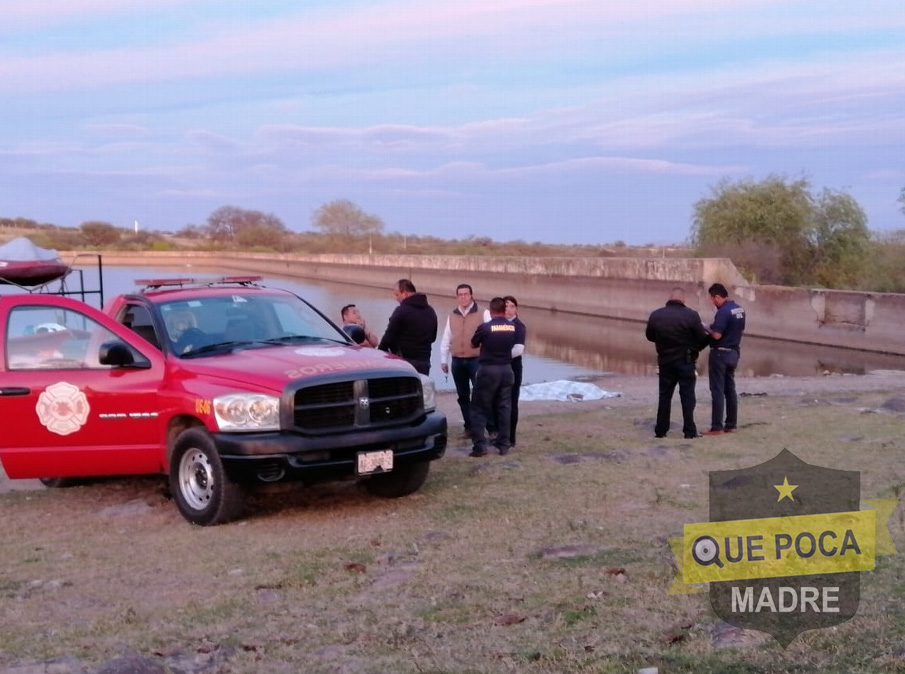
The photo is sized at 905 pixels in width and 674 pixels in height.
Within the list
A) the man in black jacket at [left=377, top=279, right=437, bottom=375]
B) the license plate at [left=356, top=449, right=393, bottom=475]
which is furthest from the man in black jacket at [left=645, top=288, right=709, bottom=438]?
the license plate at [left=356, top=449, right=393, bottom=475]

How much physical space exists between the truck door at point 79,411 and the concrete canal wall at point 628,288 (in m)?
24.2

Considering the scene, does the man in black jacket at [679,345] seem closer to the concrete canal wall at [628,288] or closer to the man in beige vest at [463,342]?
the man in beige vest at [463,342]

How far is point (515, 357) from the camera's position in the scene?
1211 centimetres

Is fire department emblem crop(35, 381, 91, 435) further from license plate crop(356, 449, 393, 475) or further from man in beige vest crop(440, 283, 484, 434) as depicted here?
man in beige vest crop(440, 283, 484, 434)

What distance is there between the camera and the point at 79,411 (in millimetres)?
9109

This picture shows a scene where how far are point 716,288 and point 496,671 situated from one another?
889 centimetres

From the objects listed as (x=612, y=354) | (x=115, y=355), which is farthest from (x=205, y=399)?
(x=612, y=354)

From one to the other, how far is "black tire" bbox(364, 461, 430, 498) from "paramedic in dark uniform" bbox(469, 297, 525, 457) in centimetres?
204

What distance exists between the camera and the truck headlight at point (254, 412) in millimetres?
8273

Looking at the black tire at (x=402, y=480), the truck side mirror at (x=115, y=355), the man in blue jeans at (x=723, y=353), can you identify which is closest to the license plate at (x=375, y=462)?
the black tire at (x=402, y=480)

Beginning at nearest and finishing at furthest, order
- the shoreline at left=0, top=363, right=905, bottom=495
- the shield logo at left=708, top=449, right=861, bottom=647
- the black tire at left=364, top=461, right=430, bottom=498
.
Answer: the shield logo at left=708, top=449, right=861, bottom=647 < the black tire at left=364, top=461, right=430, bottom=498 < the shoreline at left=0, top=363, right=905, bottom=495

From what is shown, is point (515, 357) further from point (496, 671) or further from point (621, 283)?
point (621, 283)

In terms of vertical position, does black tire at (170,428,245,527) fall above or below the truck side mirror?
below

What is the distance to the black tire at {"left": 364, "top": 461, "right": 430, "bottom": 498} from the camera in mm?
9391
